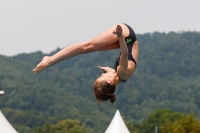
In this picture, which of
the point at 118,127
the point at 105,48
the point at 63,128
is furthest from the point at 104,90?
the point at 63,128

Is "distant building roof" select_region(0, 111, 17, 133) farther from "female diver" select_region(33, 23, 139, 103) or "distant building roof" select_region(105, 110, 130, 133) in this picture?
"female diver" select_region(33, 23, 139, 103)

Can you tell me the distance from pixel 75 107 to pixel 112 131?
101 m

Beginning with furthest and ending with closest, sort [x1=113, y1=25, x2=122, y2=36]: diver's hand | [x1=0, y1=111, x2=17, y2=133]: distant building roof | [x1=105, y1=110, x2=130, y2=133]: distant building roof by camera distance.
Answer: [x1=105, y1=110, x2=130, y2=133]: distant building roof → [x1=0, y1=111, x2=17, y2=133]: distant building roof → [x1=113, y1=25, x2=122, y2=36]: diver's hand

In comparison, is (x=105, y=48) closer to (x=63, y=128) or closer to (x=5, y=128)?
(x=5, y=128)

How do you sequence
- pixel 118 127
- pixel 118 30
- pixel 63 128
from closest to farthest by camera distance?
pixel 118 30
pixel 118 127
pixel 63 128

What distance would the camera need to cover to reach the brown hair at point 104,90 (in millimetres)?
11789

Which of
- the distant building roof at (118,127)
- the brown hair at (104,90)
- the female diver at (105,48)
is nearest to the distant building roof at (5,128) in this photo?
the distant building roof at (118,127)

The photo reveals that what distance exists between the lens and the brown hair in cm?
1179

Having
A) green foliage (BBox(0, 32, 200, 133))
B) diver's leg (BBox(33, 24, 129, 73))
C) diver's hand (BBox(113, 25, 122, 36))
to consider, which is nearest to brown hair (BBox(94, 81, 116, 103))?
diver's leg (BBox(33, 24, 129, 73))

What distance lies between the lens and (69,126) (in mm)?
92438

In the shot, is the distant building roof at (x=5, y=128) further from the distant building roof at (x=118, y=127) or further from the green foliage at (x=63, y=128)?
the green foliage at (x=63, y=128)

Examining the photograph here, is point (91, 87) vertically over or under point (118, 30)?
over

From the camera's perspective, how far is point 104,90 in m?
11.8

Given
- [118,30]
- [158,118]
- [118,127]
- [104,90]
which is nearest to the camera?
[118,30]
